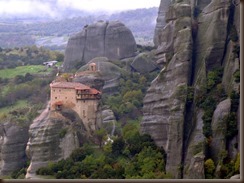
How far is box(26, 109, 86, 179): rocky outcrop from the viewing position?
16500 mm

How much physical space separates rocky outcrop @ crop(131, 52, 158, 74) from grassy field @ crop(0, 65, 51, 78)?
6.70m

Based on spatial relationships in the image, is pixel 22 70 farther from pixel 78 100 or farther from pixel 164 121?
pixel 164 121

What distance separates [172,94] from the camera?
14492 millimetres

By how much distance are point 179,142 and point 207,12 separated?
12.5ft

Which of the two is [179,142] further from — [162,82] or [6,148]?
[6,148]

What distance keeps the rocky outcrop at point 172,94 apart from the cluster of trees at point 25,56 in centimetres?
1997

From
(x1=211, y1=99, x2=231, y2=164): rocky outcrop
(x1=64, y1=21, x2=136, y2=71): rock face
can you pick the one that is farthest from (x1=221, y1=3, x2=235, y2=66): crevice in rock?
(x1=64, y1=21, x2=136, y2=71): rock face

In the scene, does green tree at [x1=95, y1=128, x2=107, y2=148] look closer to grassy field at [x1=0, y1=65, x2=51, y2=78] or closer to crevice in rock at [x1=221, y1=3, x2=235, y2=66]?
crevice in rock at [x1=221, y1=3, x2=235, y2=66]

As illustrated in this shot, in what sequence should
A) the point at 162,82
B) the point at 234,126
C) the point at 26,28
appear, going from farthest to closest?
the point at 26,28
the point at 162,82
the point at 234,126

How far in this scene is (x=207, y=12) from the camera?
14812 mm

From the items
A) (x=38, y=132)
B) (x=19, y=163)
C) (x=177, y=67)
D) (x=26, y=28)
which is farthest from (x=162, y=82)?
(x=26, y=28)

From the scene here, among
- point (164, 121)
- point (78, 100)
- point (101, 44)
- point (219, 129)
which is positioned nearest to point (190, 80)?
point (164, 121)

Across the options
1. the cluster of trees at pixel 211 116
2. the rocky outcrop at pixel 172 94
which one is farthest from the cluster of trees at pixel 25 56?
the cluster of trees at pixel 211 116

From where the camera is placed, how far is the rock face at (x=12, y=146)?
17.9 metres
